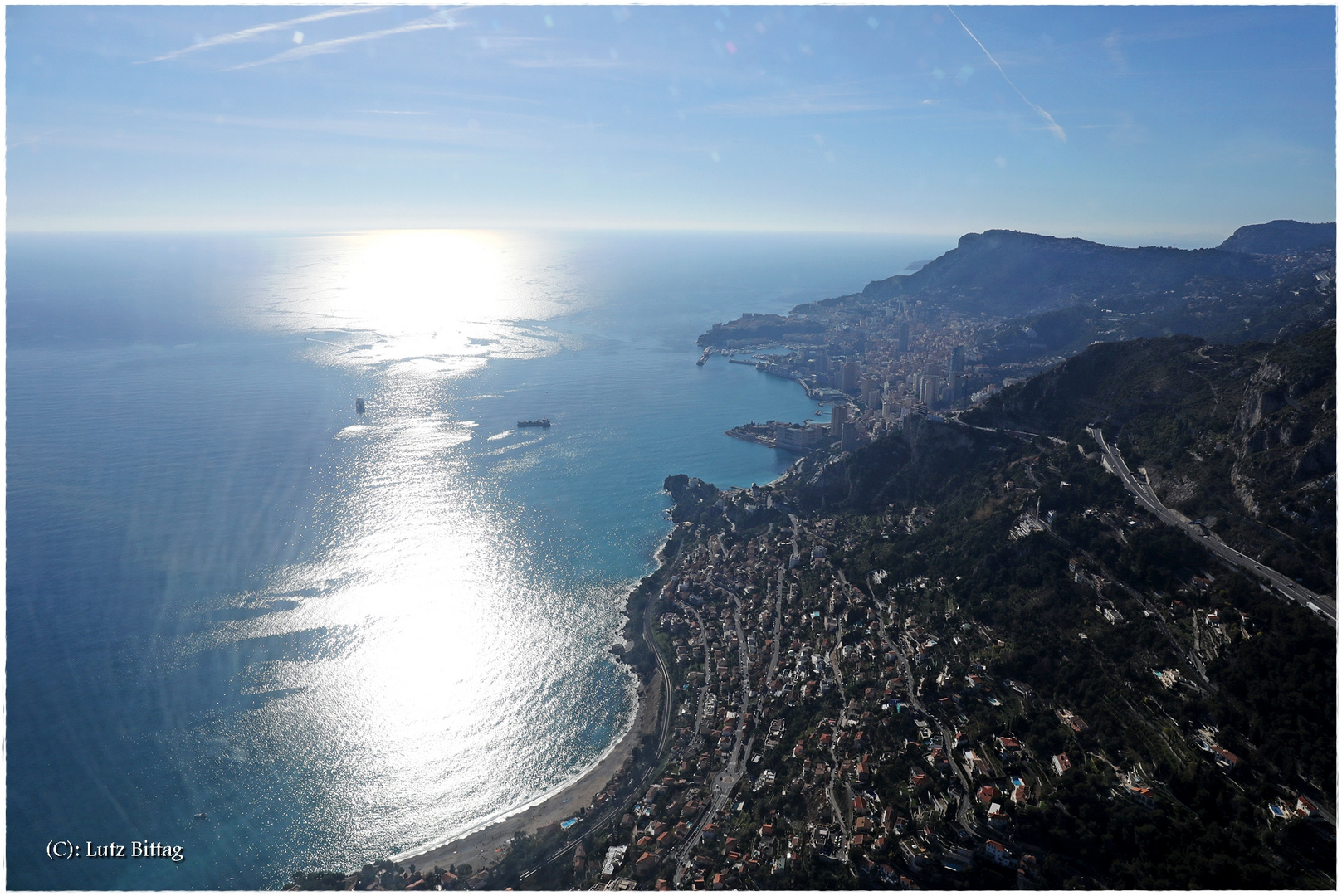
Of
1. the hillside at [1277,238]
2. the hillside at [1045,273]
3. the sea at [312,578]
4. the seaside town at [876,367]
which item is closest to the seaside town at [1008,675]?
the sea at [312,578]

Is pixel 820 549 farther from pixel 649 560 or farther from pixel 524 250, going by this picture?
pixel 524 250

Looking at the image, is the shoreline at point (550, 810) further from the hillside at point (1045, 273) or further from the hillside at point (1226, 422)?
the hillside at point (1045, 273)

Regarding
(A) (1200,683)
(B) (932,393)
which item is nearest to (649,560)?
(A) (1200,683)

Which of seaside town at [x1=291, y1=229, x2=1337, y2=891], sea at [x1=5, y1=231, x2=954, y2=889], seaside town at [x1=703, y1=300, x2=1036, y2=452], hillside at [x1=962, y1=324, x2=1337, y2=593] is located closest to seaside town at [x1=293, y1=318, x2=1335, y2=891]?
seaside town at [x1=291, y1=229, x2=1337, y2=891]

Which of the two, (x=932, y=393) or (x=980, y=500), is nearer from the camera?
(x=980, y=500)

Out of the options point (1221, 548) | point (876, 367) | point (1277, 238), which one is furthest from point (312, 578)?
point (1277, 238)
